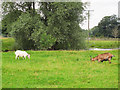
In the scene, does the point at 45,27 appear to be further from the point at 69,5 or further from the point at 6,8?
the point at 6,8

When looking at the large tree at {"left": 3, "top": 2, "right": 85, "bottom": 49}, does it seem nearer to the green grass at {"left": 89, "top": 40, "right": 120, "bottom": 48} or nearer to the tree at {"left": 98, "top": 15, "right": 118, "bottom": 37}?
the green grass at {"left": 89, "top": 40, "right": 120, "bottom": 48}

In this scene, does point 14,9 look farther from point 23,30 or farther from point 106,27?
point 106,27

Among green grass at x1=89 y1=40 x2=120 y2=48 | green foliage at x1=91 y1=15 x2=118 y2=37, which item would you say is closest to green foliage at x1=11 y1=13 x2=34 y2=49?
green grass at x1=89 y1=40 x2=120 y2=48

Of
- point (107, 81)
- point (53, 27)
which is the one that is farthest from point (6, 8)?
point (107, 81)

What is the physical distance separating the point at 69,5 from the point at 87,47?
8857mm

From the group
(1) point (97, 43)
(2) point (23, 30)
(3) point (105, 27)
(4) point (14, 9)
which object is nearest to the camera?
(2) point (23, 30)

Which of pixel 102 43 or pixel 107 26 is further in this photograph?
pixel 107 26

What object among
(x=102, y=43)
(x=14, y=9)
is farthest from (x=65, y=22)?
(x=102, y=43)

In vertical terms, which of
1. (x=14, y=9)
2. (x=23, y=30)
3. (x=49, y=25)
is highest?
(x=14, y=9)

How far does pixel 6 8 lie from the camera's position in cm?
3597

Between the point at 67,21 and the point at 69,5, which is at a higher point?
the point at 69,5

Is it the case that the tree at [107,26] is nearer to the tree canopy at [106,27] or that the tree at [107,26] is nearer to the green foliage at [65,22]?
the tree canopy at [106,27]

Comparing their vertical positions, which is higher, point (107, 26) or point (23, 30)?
point (107, 26)

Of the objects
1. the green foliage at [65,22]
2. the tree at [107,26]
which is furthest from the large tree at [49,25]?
the tree at [107,26]
